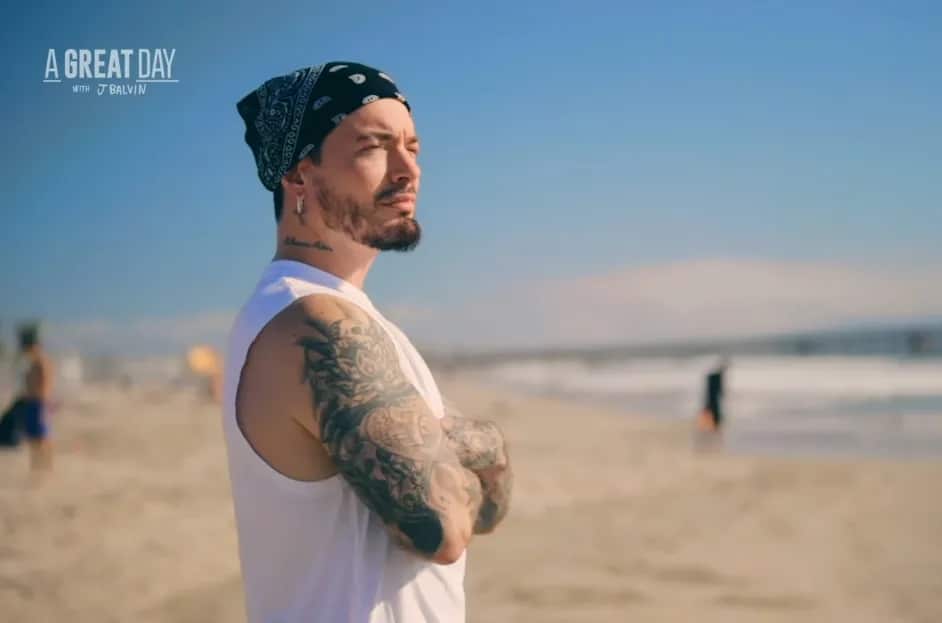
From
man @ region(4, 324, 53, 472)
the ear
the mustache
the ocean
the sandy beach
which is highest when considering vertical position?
the ear

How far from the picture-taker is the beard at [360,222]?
1.99m

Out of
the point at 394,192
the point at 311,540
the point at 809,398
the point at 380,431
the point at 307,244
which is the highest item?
the point at 394,192

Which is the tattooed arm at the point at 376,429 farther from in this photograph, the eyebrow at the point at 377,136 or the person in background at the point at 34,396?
the person in background at the point at 34,396

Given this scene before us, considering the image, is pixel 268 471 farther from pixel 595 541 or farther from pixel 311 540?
pixel 595 541

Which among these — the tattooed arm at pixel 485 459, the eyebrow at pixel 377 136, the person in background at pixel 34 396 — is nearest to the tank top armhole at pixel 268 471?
the tattooed arm at pixel 485 459

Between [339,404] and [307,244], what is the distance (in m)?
0.43

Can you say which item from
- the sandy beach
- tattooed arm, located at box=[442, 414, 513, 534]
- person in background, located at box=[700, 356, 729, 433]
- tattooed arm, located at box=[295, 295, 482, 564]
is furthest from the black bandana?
person in background, located at box=[700, 356, 729, 433]

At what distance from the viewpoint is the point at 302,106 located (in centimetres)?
200

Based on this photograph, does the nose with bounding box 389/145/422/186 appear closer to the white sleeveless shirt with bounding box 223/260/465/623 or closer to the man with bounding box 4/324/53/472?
the white sleeveless shirt with bounding box 223/260/465/623

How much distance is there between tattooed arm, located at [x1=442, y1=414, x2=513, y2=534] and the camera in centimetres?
206

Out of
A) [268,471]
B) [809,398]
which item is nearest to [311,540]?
[268,471]

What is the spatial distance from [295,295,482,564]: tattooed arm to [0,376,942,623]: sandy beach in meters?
5.00

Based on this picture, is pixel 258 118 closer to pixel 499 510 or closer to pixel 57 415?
pixel 499 510

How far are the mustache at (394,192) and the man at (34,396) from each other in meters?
11.7
